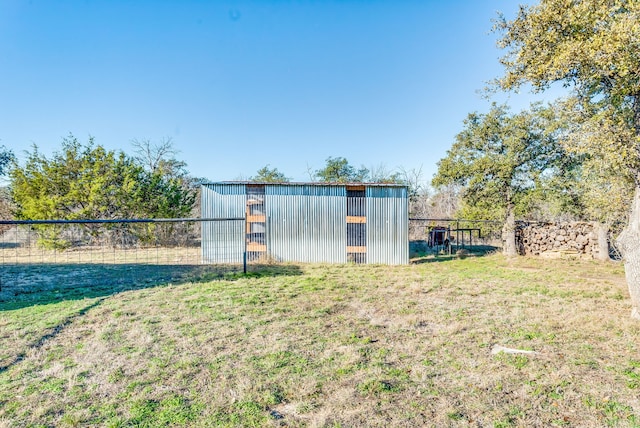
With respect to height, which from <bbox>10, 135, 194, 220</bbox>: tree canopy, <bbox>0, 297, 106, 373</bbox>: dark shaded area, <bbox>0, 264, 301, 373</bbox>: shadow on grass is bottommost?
<bbox>0, 297, 106, 373</bbox>: dark shaded area

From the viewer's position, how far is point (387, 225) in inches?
403

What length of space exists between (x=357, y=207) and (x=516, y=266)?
16.7ft

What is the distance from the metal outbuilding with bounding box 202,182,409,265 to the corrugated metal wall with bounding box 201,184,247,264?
0.03 m

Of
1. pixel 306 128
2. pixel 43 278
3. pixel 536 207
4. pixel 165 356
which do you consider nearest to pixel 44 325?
pixel 165 356

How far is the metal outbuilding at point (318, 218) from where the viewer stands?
10148mm

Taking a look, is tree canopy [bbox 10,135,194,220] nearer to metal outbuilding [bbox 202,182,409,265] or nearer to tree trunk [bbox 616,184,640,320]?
metal outbuilding [bbox 202,182,409,265]

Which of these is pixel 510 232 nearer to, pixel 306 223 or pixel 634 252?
pixel 306 223

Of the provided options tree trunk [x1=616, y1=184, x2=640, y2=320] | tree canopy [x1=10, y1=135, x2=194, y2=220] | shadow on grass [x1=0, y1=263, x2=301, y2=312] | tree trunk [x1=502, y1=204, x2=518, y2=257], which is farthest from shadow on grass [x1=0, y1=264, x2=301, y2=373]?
tree trunk [x1=502, y1=204, x2=518, y2=257]

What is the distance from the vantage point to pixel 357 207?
33.7 ft

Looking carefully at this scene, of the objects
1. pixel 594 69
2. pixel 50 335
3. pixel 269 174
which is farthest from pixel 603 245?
pixel 269 174

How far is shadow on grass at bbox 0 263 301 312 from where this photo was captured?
18.1ft

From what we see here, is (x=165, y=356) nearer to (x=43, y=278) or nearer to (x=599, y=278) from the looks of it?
(x=43, y=278)

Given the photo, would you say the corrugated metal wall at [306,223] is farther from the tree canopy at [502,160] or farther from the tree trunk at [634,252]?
the tree trunk at [634,252]

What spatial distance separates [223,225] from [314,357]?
24.5 feet
